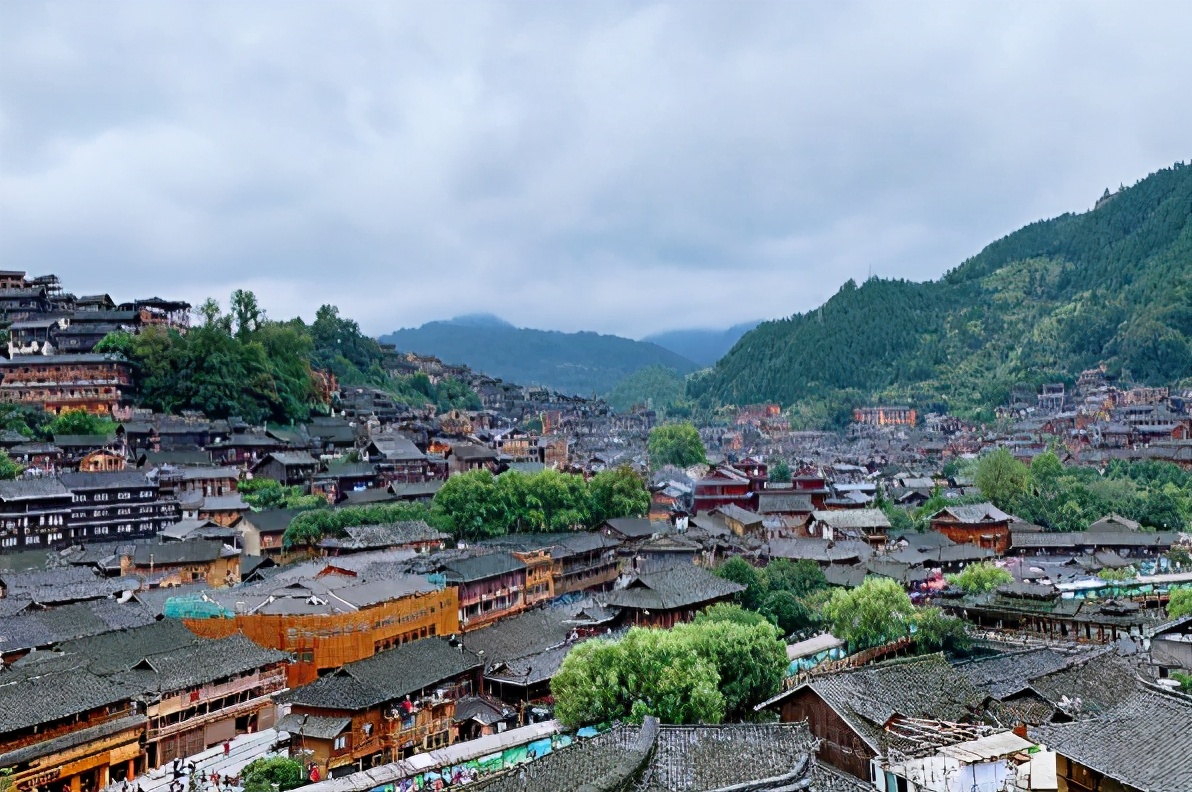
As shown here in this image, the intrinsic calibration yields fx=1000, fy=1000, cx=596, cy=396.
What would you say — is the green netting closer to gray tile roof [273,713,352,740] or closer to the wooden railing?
gray tile roof [273,713,352,740]

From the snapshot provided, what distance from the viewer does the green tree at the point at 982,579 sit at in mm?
50125

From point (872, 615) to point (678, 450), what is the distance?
197ft

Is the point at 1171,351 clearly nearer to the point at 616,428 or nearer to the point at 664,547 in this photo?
the point at 616,428

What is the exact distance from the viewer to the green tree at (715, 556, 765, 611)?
46.9 metres

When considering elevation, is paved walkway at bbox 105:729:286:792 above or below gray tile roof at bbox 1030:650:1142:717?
below

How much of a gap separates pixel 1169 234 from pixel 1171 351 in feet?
160

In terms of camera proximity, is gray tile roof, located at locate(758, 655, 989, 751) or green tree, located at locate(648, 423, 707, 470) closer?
gray tile roof, located at locate(758, 655, 989, 751)

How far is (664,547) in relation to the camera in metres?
56.2

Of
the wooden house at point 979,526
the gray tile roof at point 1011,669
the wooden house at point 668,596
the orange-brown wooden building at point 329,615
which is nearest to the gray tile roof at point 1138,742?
the gray tile roof at point 1011,669

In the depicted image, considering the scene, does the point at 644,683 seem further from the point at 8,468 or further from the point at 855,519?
the point at 8,468

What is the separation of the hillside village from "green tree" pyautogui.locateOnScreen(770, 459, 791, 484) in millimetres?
535

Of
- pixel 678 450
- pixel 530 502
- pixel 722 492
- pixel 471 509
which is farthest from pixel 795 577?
pixel 678 450

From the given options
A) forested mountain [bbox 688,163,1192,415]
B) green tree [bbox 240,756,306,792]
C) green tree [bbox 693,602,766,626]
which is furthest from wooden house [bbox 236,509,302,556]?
forested mountain [bbox 688,163,1192,415]

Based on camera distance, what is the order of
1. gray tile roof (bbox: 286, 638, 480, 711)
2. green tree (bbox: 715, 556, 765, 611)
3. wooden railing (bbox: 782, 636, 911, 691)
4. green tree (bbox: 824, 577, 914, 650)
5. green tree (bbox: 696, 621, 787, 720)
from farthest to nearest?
green tree (bbox: 715, 556, 765, 611), green tree (bbox: 824, 577, 914, 650), wooden railing (bbox: 782, 636, 911, 691), gray tile roof (bbox: 286, 638, 480, 711), green tree (bbox: 696, 621, 787, 720)
